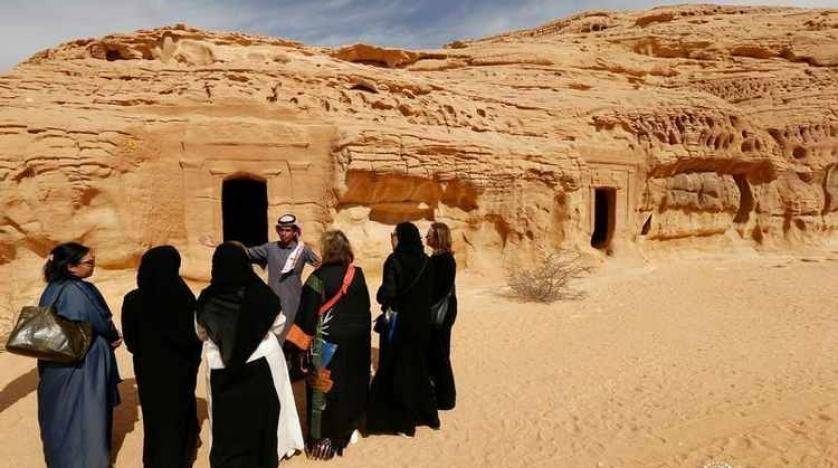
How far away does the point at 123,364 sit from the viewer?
6.46 m

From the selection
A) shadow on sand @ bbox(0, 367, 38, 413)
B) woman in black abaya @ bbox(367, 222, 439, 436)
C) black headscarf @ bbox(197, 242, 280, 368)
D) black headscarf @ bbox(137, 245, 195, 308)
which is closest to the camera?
black headscarf @ bbox(197, 242, 280, 368)

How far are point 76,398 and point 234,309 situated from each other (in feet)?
4.52

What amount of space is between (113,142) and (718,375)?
8941 millimetres

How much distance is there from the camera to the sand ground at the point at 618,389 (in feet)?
14.7

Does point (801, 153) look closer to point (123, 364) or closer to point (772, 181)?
point (772, 181)

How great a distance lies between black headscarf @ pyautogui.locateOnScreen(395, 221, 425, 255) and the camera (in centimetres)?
464

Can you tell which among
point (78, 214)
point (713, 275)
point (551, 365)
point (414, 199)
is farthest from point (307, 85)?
point (713, 275)

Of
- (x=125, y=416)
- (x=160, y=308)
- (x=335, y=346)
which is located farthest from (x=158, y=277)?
(x=125, y=416)

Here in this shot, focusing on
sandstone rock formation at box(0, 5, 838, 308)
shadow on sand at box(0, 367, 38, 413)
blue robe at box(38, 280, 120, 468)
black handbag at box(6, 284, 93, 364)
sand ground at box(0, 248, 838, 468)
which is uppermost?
sandstone rock formation at box(0, 5, 838, 308)

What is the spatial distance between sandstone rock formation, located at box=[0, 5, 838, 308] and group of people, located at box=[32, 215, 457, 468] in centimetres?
526

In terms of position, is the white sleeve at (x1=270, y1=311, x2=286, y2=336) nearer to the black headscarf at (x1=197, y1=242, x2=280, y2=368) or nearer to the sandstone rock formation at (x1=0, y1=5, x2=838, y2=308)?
the black headscarf at (x1=197, y1=242, x2=280, y2=368)

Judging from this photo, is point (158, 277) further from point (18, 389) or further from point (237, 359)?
point (18, 389)

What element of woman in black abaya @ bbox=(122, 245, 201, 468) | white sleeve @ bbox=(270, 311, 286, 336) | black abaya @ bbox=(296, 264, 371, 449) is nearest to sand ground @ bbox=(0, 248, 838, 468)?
black abaya @ bbox=(296, 264, 371, 449)

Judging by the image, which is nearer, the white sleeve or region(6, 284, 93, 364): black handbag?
region(6, 284, 93, 364): black handbag
